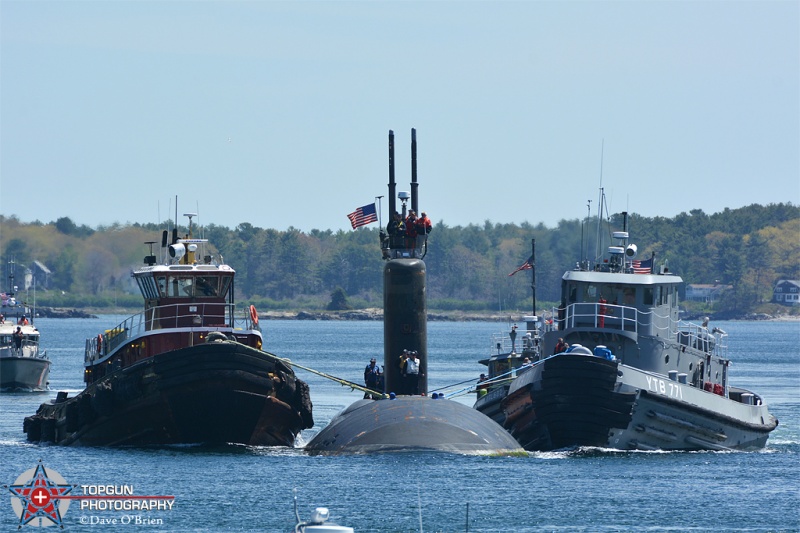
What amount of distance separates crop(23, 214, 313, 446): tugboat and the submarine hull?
6.88 ft

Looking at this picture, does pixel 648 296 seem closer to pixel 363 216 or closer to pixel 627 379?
pixel 627 379

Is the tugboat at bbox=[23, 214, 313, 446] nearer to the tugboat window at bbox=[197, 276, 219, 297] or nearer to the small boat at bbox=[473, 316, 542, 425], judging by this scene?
the tugboat window at bbox=[197, 276, 219, 297]

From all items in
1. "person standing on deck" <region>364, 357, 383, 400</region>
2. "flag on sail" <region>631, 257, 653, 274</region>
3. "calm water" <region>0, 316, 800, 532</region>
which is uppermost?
"flag on sail" <region>631, 257, 653, 274</region>

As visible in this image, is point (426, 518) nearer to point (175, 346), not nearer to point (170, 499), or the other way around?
point (170, 499)

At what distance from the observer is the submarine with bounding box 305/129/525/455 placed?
4316cm

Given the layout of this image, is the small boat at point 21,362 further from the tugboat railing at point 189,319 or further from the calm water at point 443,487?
the tugboat railing at point 189,319

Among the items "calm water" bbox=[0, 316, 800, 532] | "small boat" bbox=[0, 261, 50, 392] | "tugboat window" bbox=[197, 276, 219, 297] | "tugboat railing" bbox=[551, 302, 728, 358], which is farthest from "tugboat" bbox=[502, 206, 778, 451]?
"small boat" bbox=[0, 261, 50, 392]

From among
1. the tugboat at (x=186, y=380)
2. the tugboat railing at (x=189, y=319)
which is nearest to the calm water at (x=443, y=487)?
the tugboat at (x=186, y=380)

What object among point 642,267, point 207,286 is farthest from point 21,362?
point 642,267

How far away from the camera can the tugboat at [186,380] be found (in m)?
45.7

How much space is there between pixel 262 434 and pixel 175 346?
4.43 metres

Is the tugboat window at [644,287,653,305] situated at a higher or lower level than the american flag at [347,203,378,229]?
lower

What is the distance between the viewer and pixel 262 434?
47.3 m

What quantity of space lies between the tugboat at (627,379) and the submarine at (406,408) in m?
1.88
